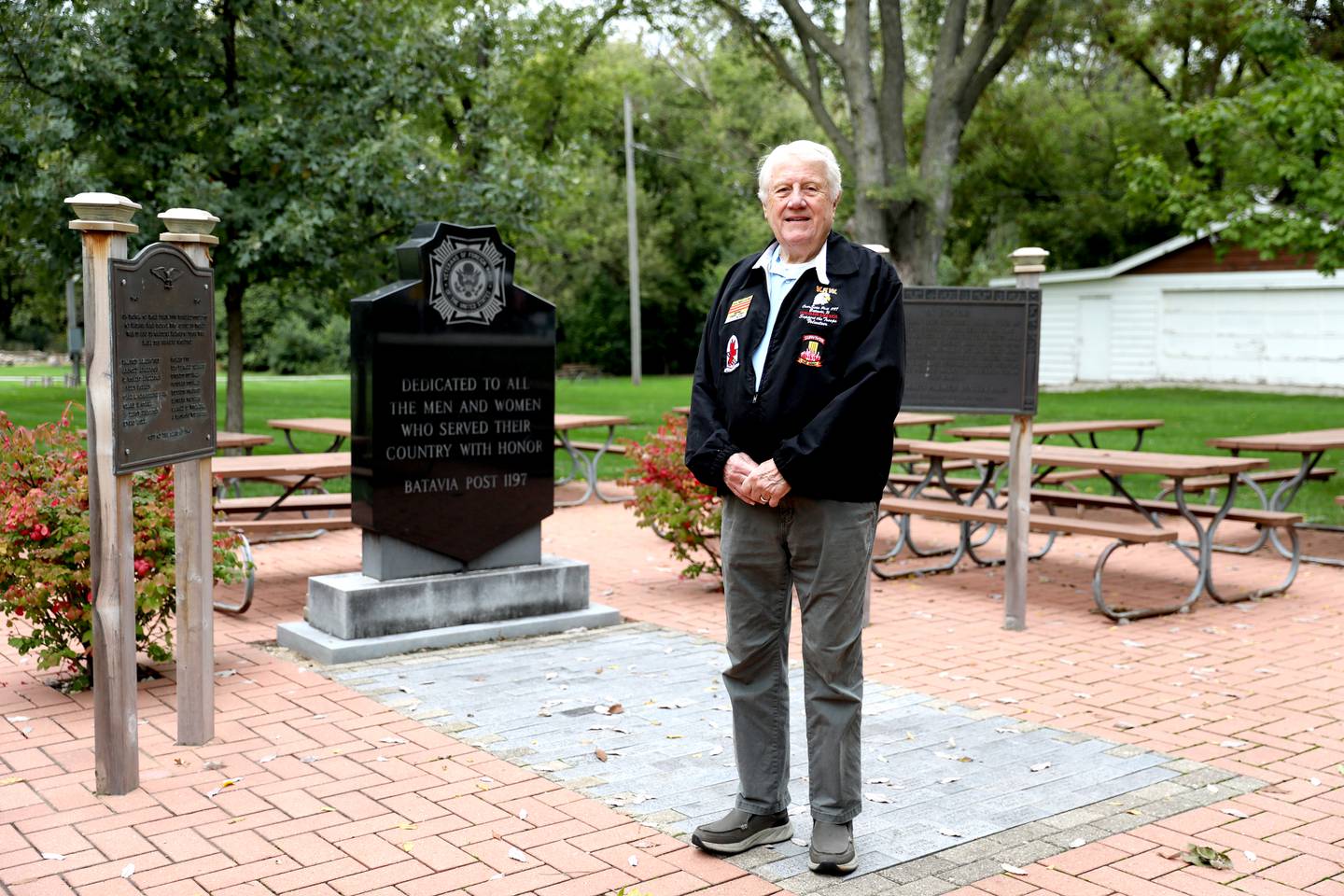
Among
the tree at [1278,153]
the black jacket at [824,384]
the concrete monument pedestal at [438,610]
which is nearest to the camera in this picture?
the black jacket at [824,384]

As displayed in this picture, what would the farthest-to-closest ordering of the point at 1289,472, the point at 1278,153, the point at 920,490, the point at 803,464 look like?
1. the point at 1278,153
2. the point at 1289,472
3. the point at 920,490
4. the point at 803,464

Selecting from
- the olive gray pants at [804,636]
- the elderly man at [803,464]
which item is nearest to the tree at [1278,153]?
the elderly man at [803,464]

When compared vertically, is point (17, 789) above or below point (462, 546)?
below

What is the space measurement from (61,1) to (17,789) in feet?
35.9

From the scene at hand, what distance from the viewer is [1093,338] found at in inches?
1373

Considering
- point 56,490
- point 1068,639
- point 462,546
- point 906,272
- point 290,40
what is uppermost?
point 290,40

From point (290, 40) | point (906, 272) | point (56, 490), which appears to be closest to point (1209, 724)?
point (56, 490)

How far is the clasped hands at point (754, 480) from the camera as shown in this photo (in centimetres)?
380

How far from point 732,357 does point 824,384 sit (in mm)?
315

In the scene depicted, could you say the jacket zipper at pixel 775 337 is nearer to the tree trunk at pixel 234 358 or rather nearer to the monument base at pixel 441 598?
the monument base at pixel 441 598

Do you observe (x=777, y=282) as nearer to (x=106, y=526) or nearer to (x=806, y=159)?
(x=806, y=159)

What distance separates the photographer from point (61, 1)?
13.4m

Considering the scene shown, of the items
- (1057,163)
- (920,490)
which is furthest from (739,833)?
(1057,163)

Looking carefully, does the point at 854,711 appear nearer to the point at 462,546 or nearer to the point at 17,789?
the point at 17,789
